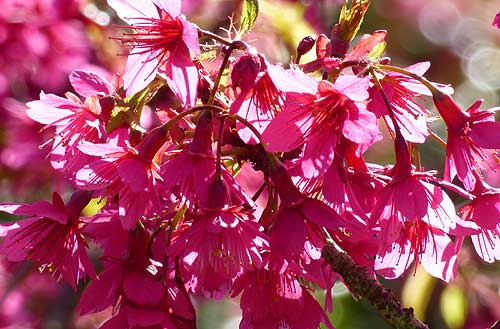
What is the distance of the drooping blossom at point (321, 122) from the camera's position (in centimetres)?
130

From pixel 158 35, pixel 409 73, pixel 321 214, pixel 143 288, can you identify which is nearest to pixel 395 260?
pixel 321 214

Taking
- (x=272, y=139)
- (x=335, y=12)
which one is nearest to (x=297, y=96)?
(x=272, y=139)

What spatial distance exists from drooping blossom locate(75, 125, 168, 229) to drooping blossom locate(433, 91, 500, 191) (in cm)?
44

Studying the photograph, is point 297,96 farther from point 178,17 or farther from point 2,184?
point 2,184

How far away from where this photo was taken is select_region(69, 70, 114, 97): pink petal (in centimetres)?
155

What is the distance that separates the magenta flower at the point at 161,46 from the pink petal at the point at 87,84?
11cm

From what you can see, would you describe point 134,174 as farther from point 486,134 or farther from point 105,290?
point 486,134

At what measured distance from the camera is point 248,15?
1471 millimetres

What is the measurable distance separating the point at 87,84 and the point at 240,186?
340 mm

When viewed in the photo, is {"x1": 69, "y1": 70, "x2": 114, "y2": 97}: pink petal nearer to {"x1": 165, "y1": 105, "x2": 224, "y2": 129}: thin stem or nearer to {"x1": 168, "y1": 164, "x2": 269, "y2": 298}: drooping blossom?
{"x1": 165, "y1": 105, "x2": 224, "y2": 129}: thin stem

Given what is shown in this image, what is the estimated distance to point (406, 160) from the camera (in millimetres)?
1388

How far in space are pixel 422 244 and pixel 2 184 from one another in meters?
2.34

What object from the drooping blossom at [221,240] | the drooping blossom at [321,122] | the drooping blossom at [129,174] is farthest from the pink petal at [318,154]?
the drooping blossom at [129,174]

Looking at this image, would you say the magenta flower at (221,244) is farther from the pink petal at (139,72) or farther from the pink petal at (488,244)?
the pink petal at (488,244)
